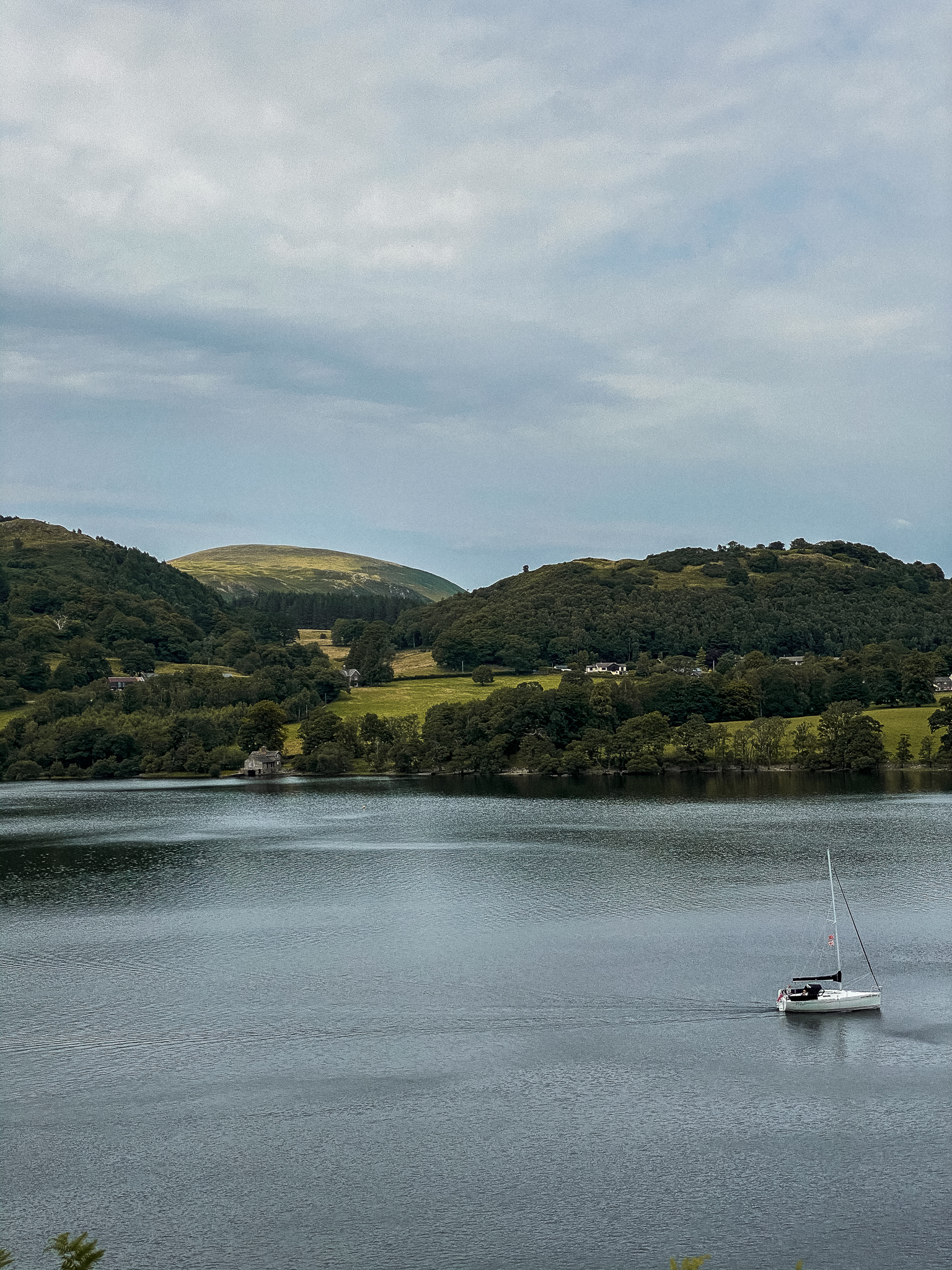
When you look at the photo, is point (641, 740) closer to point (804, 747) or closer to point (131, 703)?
point (804, 747)

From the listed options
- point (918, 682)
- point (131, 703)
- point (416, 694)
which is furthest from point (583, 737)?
point (131, 703)

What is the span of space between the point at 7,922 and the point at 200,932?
10965 millimetres

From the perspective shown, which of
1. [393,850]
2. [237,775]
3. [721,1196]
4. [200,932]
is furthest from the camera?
[237,775]

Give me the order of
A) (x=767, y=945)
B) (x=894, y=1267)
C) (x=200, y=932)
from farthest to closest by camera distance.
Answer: (x=200, y=932)
(x=767, y=945)
(x=894, y=1267)

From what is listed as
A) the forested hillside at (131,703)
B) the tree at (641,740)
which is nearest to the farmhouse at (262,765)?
the forested hillside at (131,703)

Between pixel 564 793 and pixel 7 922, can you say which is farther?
pixel 564 793

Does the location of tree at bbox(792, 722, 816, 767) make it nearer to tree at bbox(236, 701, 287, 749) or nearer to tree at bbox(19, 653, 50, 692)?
tree at bbox(236, 701, 287, 749)

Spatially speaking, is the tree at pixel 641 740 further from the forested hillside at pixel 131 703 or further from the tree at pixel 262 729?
the forested hillside at pixel 131 703

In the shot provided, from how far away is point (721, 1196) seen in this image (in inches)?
1024

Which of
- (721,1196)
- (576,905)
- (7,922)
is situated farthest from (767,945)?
(7,922)

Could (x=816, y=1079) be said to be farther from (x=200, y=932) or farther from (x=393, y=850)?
(x=393, y=850)

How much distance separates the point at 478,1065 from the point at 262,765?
108 metres

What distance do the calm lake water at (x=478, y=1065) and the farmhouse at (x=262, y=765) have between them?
67.0m

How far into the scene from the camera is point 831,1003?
127 feet
